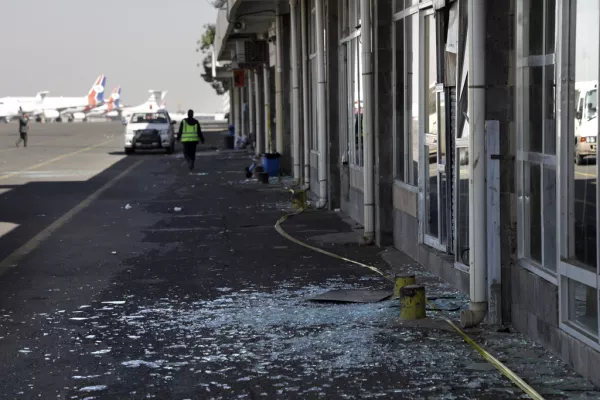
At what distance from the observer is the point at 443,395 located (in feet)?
20.6

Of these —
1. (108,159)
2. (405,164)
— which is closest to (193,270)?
(405,164)

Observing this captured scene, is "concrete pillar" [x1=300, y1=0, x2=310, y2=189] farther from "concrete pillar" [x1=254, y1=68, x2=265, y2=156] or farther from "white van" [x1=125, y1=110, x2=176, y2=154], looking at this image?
"white van" [x1=125, y1=110, x2=176, y2=154]

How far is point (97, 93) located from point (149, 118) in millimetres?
136566

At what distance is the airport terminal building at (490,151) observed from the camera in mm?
6656

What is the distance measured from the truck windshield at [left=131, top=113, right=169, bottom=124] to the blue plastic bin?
18123 millimetres

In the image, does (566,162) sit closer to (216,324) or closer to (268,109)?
(216,324)

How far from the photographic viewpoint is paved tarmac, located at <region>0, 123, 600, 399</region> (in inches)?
260

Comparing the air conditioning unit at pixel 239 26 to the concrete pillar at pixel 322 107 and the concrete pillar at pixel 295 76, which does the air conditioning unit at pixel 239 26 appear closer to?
the concrete pillar at pixel 295 76

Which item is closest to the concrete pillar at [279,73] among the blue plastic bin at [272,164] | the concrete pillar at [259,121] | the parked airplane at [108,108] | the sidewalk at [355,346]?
the blue plastic bin at [272,164]

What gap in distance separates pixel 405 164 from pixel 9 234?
5873 millimetres

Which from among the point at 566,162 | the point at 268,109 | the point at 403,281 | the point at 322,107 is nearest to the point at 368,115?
the point at 403,281

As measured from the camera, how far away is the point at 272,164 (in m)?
27.3

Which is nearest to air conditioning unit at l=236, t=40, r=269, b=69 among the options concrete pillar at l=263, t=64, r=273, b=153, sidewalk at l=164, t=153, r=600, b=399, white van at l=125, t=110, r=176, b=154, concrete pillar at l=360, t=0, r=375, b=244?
concrete pillar at l=263, t=64, r=273, b=153

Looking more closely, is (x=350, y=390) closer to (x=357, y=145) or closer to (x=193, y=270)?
(x=193, y=270)
